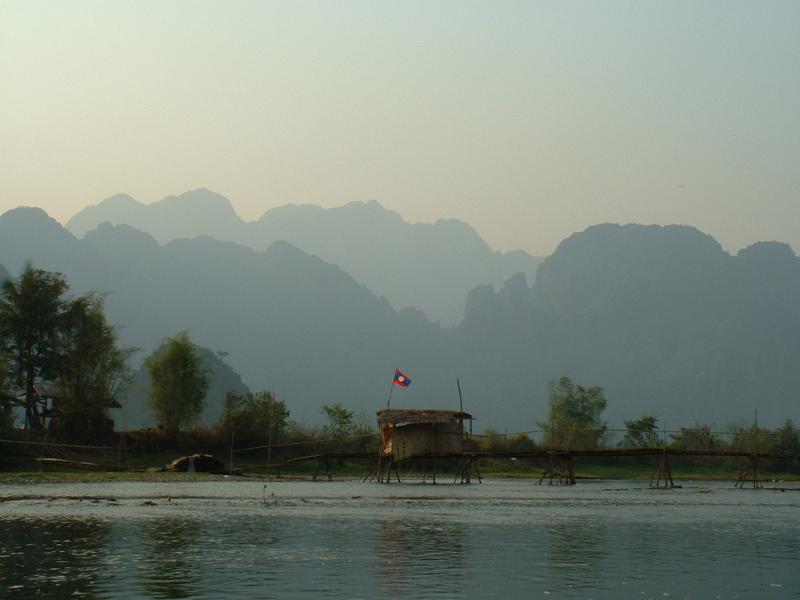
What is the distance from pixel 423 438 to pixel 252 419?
2221 centimetres

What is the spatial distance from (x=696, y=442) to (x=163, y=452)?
59508 mm

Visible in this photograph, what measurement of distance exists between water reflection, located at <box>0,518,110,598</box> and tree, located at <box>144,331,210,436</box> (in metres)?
56.3

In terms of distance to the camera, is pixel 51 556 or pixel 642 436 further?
pixel 642 436

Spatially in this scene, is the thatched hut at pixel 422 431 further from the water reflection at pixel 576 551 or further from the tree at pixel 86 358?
the water reflection at pixel 576 551

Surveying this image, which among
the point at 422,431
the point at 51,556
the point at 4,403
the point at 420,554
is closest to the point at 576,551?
the point at 420,554

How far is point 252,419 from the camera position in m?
94.9

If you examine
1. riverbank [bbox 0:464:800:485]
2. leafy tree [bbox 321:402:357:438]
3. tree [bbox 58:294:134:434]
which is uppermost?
tree [bbox 58:294:134:434]

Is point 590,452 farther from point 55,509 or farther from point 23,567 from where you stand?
point 23,567

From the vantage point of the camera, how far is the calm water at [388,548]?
2436cm

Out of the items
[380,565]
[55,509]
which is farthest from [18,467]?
[380,565]

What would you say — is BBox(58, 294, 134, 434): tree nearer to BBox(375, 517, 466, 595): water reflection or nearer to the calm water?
the calm water

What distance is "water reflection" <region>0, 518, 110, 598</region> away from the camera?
76.7 feet

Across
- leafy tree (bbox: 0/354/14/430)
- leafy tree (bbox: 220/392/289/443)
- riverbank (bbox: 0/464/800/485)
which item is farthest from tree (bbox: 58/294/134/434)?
riverbank (bbox: 0/464/800/485)

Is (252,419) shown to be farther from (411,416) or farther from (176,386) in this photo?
(411,416)
